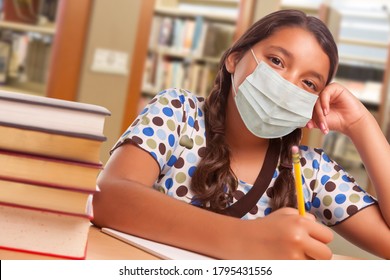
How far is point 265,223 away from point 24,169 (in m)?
0.36

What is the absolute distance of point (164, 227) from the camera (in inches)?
36.9

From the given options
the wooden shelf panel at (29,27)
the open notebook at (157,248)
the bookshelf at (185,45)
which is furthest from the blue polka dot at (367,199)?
the bookshelf at (185,45)

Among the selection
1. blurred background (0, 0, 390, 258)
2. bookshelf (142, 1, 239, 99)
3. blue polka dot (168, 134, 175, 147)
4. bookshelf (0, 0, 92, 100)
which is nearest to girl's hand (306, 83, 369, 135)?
blue polka dot (168, 134, 175, 147)

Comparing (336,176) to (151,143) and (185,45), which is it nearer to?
(151,143)

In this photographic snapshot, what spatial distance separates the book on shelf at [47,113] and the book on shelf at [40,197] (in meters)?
0.06

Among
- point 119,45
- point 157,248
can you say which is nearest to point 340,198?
point 157,248

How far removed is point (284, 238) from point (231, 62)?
2.06ft

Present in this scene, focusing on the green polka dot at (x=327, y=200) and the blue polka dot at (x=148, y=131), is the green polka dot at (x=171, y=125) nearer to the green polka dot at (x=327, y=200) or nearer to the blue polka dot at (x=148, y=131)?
the blue polka dot at (x=148, y=131)

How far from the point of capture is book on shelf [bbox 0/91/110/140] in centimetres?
68

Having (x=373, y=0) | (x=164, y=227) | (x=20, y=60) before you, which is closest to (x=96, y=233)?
(x=164, y=227)

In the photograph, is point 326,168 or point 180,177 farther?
point 326,168

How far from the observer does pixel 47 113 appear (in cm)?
68

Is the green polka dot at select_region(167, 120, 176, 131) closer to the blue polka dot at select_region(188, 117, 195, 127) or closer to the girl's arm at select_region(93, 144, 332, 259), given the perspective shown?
the blue polka dot at select_region(188, 117, 195, 127)
